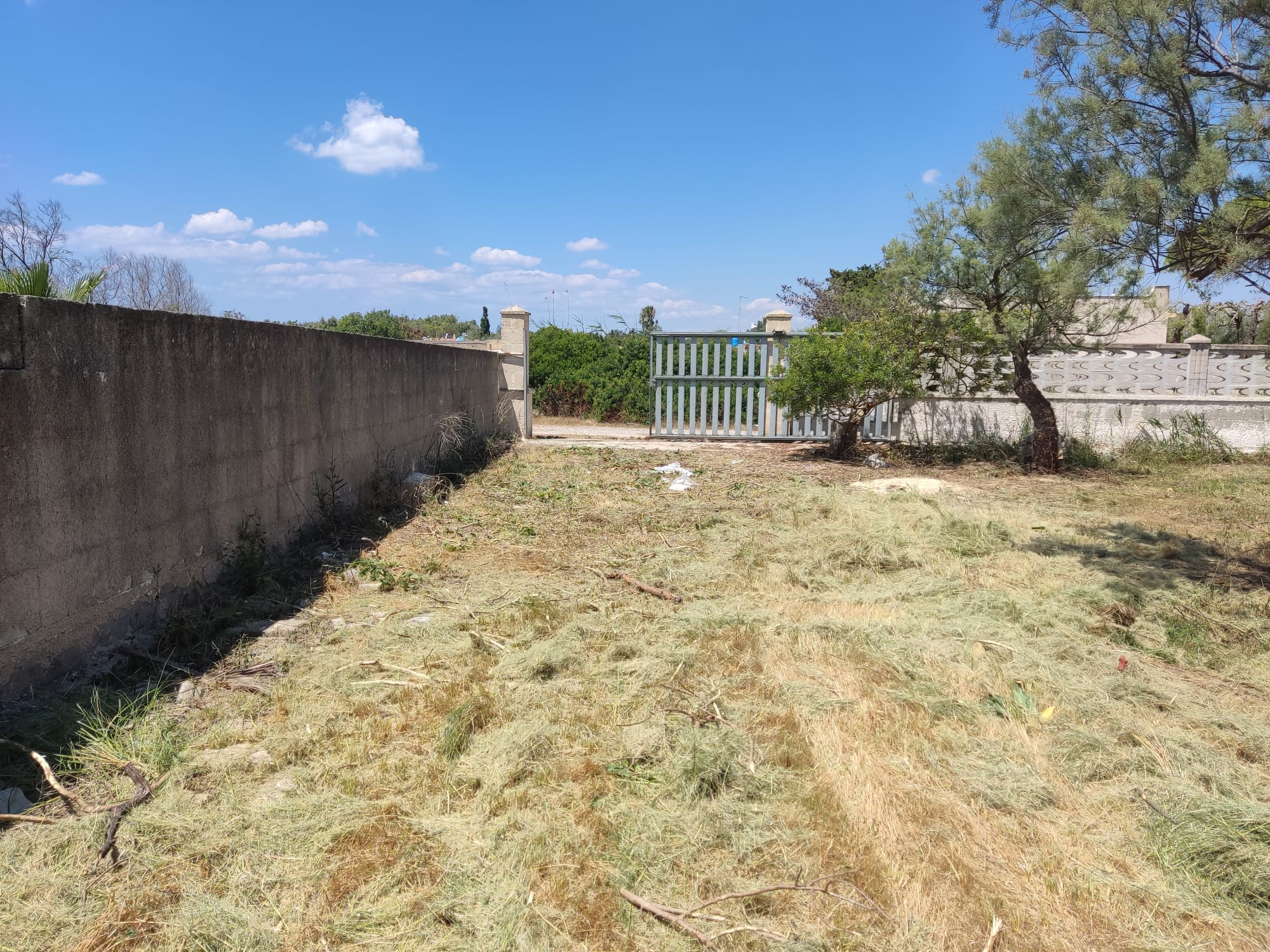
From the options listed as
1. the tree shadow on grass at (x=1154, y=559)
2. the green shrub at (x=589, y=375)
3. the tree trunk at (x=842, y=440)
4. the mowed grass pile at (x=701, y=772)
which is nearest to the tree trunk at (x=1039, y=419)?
the tree trunk at (x=842, y=440)

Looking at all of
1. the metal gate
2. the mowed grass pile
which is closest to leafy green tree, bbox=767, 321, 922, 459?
the metal gate

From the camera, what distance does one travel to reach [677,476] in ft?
28.2

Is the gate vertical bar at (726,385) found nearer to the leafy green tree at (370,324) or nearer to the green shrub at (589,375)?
the green shrub at (589,375)

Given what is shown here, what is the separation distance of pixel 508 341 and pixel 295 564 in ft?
23.5

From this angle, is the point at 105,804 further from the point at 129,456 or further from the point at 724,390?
the point at 724,390

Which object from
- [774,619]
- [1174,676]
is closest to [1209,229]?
[1174,676]

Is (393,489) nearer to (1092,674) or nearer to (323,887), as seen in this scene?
(323,887)

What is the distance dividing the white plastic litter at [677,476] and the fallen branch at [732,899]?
5.77m

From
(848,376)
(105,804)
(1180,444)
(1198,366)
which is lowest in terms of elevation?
(105,804)

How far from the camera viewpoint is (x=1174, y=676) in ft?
11.3

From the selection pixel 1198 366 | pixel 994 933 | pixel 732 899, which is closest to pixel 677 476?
pixel 732 899

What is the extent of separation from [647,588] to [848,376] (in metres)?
6.11

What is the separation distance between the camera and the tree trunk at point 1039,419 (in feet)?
30.0

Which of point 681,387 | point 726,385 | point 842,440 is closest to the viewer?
point 842,440
